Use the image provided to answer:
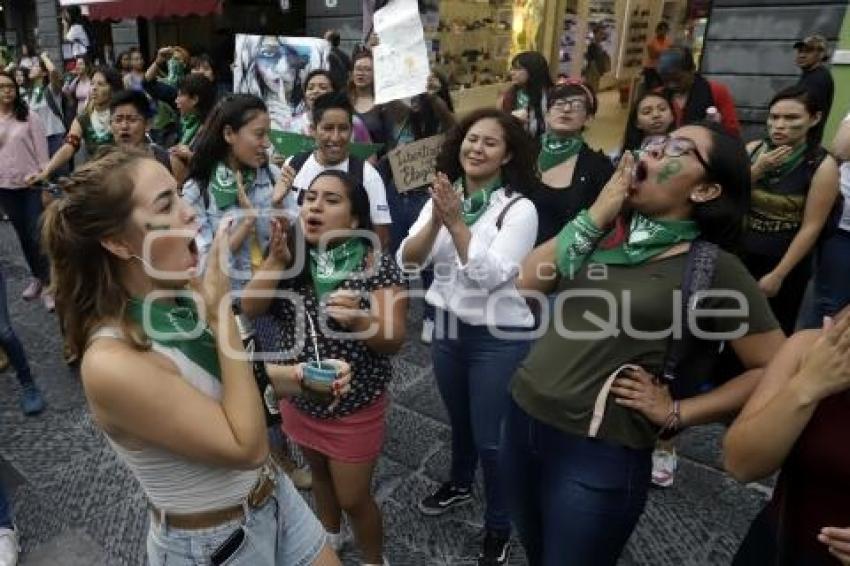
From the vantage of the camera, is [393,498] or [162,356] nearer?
[162,356]

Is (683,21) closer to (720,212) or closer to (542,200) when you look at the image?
(542,200)

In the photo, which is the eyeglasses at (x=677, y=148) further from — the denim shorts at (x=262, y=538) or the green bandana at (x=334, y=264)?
the denim shorts at (x=262, y=538)

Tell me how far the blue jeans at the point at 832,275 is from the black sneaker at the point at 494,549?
243 cm

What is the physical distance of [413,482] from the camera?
3.32 metres

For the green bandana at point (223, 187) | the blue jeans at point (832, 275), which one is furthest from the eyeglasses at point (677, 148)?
the blue jeans at point (832, 275)

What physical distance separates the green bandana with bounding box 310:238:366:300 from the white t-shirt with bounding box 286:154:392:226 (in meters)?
1.25

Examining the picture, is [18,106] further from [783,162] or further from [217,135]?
[783,162]

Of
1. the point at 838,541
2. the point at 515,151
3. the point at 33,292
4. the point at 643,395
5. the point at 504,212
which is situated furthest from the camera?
the point at 33,292

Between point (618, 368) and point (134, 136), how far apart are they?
3.55 meters

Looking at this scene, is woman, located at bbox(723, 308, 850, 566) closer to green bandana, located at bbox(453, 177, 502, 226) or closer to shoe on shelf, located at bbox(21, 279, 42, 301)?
green bandana, located at bbox(453, 177, 502, 226)

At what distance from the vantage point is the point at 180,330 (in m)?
1.55

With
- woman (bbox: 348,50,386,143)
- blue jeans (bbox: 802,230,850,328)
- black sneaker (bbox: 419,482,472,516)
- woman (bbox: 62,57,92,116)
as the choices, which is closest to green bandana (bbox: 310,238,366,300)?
black sneaker (bbox: 419,482,472,516)

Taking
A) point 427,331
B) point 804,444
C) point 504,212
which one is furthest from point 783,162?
point 427,331

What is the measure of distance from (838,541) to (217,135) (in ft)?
9.89
